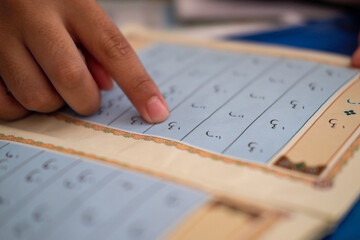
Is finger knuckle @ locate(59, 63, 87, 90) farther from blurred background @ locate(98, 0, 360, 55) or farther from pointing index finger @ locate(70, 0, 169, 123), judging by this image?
blurred background @ locate(98, 0, 360, 55)

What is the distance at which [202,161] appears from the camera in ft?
1.23

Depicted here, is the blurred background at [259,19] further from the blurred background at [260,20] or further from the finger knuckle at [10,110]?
the finger knuckle at [10,110]

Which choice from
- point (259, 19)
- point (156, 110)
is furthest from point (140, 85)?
point (259, 19)

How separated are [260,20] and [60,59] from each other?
1.76 feet

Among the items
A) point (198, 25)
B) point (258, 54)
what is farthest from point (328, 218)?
point (198, 25)

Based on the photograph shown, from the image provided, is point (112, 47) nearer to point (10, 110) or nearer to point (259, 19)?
point (10, 110)

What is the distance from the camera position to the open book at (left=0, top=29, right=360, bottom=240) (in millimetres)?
300

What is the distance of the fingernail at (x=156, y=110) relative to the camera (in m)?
0.45

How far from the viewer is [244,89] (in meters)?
0.50

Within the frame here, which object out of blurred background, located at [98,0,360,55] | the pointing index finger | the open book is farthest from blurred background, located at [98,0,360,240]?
the pointing index finger

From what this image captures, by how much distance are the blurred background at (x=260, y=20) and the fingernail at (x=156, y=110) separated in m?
0.35

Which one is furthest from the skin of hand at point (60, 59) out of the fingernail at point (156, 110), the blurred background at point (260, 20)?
the blurred background at point (260, 20)

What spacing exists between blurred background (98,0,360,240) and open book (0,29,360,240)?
183mm

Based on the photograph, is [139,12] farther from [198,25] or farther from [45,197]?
[45,197]
